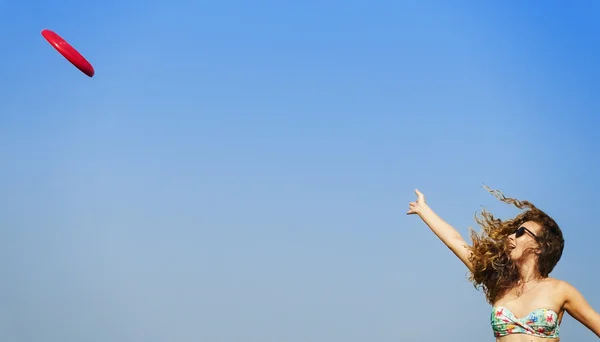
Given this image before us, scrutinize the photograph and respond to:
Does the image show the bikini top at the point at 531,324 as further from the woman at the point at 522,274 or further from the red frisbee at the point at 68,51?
the red frisbee at the point at 68,51

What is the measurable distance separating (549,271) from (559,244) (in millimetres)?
342

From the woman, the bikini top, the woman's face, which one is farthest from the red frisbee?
the bikini top

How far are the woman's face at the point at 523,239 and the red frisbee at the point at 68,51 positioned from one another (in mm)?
14073

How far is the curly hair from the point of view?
9.91m

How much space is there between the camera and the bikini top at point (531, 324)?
9469 millimetres

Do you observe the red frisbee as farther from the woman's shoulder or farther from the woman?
the woman's shoulder

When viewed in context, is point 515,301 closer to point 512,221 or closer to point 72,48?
point 512,221

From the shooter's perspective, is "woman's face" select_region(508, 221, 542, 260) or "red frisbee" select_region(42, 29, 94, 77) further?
"red frisbee" select_region(42, 29, 94, 77)

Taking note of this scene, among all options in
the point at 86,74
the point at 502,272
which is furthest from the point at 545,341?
the point at 86,74

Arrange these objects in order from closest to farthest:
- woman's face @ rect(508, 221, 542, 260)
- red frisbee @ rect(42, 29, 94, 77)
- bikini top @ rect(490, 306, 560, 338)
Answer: bikini top @ rect(490, 306, 560, 338)
woman's face @ rect(508, 221, 542, 260)
red frisbee @ rect(42, 29, 94, 77)

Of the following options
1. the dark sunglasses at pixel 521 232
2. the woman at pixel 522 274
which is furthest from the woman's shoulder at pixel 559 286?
the dark sunglasses at pixel 521 232

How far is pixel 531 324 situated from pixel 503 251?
3.32 ft

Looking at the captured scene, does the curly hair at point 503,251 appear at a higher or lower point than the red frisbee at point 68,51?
lower

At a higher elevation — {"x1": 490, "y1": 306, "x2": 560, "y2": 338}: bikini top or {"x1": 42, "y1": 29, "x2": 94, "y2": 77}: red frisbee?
{"x1": 42, "y1": 29, "x2": 94, "y2": 77}: red frisbee
